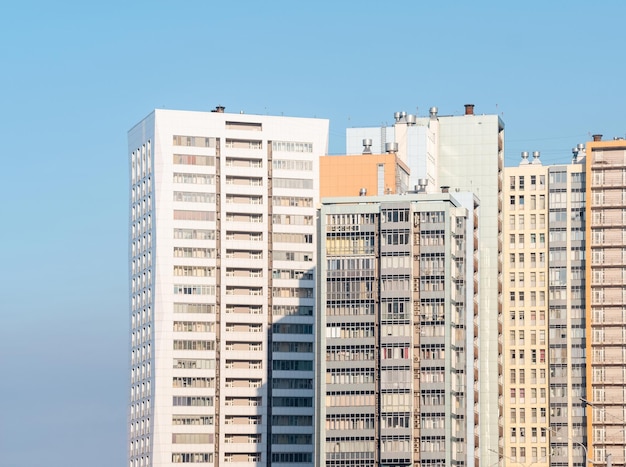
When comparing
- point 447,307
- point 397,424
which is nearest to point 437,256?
point 447,307

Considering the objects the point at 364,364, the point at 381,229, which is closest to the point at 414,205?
the point at 381,229

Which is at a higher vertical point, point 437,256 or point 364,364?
point 437,256

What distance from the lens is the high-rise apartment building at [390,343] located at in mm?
194125

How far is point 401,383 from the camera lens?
19425cm

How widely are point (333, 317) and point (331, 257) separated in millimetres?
7356

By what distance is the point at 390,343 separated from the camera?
194500 millimetres

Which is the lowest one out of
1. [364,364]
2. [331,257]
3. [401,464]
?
[401,464]

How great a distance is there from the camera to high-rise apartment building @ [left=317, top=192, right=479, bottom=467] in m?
194

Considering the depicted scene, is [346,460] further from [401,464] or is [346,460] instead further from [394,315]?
[394,315]

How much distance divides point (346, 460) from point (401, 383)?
11356mm

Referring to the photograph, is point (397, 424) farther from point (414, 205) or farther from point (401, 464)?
point (414, 205)

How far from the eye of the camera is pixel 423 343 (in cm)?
19562

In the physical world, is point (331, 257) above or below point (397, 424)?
above

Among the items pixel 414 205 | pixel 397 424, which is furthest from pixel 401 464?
pixel 414 205
